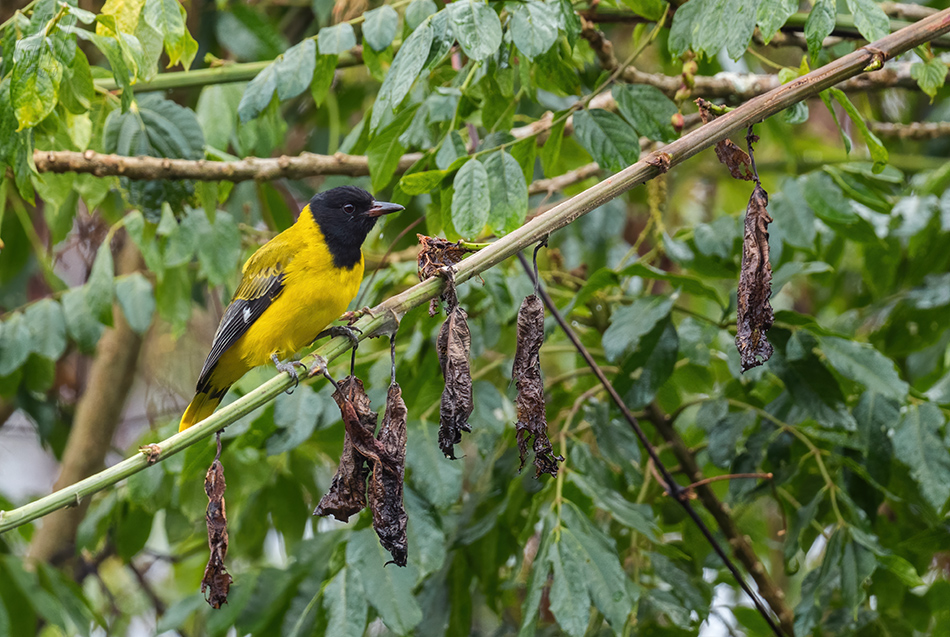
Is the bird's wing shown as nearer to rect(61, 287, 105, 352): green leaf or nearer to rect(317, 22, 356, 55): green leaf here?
rect(61, 287, 105, 352): green leaf

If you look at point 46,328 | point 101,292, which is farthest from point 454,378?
point 46,328

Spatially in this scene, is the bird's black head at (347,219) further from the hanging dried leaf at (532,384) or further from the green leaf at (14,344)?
the hanging dried leaf at (532,384)

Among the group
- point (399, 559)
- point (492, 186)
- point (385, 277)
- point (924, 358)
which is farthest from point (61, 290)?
point (924, 358)

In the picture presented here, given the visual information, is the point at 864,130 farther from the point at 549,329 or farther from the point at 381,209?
the point at 381,209

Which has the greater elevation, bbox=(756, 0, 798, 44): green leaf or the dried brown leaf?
bbox=(756, 0, 798, 44): green leaf

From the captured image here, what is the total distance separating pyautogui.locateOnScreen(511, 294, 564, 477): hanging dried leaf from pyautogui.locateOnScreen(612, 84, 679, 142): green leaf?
109 cm

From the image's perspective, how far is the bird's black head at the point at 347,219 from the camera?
10.6 feet

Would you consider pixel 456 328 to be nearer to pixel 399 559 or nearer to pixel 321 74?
pixel 399 559

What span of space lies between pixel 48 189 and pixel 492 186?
5.53 feet

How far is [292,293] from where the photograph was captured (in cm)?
313

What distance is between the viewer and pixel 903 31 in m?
1.89

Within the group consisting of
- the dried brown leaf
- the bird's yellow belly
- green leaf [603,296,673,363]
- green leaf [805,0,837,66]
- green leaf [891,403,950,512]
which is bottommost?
green leaf [891,403,950,512]

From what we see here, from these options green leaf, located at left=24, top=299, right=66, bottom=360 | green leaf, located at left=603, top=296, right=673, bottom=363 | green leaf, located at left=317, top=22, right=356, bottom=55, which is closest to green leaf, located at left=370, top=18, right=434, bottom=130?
green leaf, located at left=317, top=22, right=356, bottom=55

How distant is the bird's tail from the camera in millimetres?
3336
